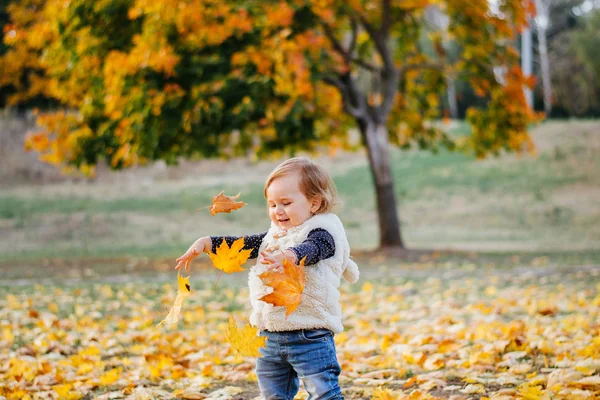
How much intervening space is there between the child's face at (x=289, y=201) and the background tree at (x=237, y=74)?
8.79m

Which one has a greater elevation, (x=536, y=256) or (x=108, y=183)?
(x=108, y=183)

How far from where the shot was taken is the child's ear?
3.13 metres

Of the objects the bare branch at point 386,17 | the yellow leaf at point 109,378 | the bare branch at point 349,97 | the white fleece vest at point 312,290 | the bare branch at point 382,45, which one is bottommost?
the yellow leaf at point 109,378

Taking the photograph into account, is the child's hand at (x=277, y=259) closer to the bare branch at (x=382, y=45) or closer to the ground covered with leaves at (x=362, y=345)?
the ground covered with leaves at (x=362, y=345)

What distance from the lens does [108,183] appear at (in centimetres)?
2909

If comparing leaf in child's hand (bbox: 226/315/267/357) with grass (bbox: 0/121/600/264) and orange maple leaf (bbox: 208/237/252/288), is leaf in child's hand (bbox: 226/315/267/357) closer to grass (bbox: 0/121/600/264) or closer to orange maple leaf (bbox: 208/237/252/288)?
orange maple leaf (bbox: 208/237/252/288)

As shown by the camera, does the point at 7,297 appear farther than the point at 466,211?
No

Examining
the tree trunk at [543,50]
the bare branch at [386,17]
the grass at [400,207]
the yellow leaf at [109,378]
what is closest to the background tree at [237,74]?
the bare branch at [386,17]

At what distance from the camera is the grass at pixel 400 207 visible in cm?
1883

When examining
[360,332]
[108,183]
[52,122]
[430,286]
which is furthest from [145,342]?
[108,183]

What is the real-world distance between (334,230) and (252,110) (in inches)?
378

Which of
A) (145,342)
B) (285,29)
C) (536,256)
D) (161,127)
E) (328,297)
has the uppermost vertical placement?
(285,29)

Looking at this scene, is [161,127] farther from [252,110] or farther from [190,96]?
[252,110]

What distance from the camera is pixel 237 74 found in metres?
12.5
